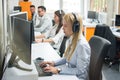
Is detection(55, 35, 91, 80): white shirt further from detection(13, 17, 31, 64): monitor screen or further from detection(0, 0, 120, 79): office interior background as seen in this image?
detection(0, 0, 120, 79): office interior background

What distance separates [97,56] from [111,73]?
2372 mm

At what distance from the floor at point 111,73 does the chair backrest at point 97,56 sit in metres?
1.93

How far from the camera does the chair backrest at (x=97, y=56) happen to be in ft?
6.14

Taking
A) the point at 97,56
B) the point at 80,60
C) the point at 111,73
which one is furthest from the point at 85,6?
the point at 80,60

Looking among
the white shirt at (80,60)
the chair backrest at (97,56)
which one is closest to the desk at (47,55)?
the white shirt at (80,60)

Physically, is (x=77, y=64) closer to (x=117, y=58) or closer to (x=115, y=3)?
(x=117, y=58)

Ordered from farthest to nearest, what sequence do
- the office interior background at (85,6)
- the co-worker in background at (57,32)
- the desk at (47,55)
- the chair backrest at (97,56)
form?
1. the office interior background at (85,6)
2. the co-worker in background at (57,32)
3. the chair backrest at (97,56)
4. the desk at (47,55)

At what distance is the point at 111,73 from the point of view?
13.6 ft

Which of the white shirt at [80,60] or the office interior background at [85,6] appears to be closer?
the white shirt at [80,60]

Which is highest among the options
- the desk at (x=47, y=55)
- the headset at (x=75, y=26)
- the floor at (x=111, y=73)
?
the headset at (x=75, y=26)

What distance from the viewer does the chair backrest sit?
6.14ft

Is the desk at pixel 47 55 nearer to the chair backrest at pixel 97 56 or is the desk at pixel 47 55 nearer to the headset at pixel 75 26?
the chair backrest at pixel 97 56

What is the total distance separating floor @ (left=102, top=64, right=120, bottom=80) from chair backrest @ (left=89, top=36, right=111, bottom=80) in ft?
6.33

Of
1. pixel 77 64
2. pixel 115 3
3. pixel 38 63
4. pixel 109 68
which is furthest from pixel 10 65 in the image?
pixel 115 3
